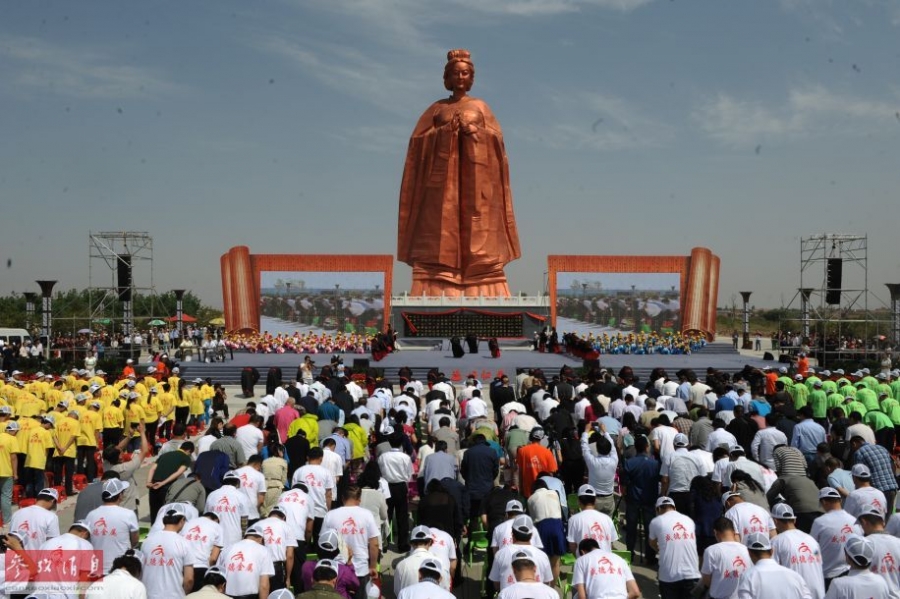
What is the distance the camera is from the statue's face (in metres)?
36.8

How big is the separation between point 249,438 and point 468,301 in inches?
1068

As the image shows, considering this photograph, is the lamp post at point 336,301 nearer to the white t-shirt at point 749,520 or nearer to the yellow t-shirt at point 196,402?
the yellow t-shirt at point 196,402

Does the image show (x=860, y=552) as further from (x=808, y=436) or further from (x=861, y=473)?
(x=808, y=436)

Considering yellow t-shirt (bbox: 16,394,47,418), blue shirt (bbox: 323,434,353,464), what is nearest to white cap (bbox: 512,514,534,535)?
blue shirt (bbox: 323,434,353,464)

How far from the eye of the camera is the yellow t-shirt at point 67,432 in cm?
1166

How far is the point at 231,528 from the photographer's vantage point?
7.11 m

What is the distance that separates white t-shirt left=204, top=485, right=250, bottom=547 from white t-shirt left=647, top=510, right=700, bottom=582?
11.2 ft

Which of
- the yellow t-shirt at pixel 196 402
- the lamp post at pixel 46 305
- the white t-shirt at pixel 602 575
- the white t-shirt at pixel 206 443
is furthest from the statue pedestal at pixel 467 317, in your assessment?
the white t-shirt at pixel 602 575

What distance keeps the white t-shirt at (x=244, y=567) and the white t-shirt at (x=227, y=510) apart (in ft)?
3.64

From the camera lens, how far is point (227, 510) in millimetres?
7086

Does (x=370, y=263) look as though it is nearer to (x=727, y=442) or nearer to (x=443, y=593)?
(x=727, y=442)

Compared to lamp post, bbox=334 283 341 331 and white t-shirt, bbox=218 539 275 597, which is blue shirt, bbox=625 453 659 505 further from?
lamp post, bbox=334 283 341 331

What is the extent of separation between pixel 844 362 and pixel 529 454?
74.2ft

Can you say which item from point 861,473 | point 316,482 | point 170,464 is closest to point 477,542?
point 316,482
